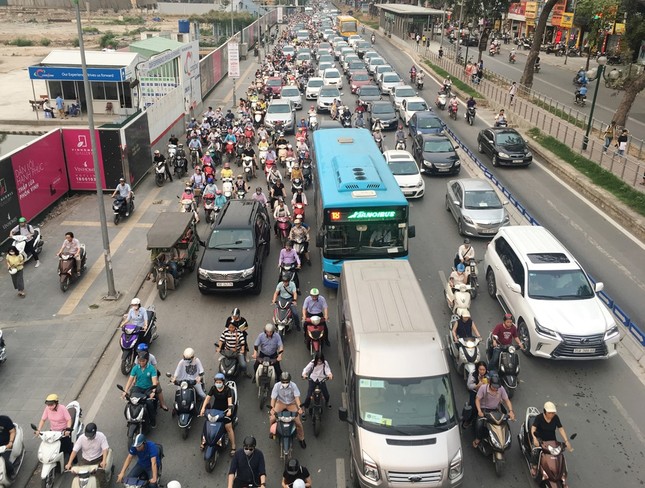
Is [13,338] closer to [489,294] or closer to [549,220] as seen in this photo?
[489,294]

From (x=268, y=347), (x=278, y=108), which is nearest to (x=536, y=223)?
(x=268, y=347)

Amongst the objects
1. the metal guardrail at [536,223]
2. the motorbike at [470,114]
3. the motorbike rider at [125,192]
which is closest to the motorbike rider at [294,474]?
the metal guardrail at [536,223]

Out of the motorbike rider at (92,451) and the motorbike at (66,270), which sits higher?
the motorbike rider at (92,451)

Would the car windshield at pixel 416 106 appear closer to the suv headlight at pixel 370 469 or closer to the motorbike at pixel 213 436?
the motorbike at pixel 213 436

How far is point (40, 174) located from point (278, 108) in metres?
15.3

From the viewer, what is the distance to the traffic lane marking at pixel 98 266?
604 inches

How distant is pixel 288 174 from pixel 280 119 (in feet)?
27.3

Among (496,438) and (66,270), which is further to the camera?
(66,270)

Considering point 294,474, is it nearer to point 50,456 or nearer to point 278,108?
point 50,456

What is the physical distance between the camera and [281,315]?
1370cm

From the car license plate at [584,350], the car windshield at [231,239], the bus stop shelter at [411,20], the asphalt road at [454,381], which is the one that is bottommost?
the asphalt road at [454,381]

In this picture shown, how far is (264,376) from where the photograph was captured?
1141cm

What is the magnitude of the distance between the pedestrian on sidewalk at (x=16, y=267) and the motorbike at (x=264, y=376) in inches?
304

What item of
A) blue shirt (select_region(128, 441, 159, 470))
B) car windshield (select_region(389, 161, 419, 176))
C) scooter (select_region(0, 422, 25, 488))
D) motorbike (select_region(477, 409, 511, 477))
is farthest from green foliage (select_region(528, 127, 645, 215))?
scooter (select_region(0, 422, 25, 488))
